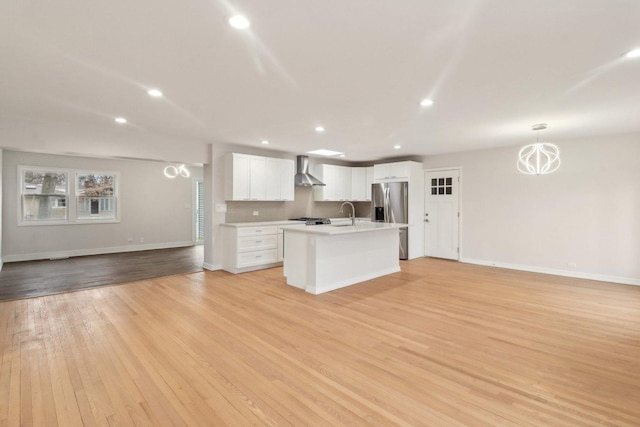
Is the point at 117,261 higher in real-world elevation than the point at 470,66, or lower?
lower

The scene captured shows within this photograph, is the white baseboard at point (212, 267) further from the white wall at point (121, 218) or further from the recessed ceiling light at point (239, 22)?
the recessed ceiling light at point (239, 22)

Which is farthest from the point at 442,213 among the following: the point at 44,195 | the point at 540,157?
the point at 44,195

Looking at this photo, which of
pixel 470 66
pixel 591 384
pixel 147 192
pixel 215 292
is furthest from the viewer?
pixel 147 192

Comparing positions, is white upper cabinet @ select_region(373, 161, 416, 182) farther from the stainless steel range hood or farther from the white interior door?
the stainless steel range hood

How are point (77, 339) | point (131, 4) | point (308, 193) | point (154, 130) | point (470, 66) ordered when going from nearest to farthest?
point (131, 4) → point (470, 66) → point (77, 339) → point (154, 130) → point (308, 193)

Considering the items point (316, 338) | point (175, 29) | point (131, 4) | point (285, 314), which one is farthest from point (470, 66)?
point (285, 314)

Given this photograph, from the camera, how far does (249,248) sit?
6.02 m

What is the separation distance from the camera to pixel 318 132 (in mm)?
5160

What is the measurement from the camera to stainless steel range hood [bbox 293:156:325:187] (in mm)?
7320

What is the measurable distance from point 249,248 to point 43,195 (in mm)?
5396


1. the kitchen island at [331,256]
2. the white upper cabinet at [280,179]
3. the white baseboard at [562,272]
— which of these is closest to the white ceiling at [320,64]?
the kitchen island at [331,256]

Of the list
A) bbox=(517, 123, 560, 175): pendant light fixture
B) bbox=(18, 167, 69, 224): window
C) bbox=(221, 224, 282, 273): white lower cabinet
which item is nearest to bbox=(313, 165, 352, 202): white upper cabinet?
bbox=(221, 224, 282, 273): white lower cabinet

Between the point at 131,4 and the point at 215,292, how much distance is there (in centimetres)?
378

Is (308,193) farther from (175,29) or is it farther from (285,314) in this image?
(175,29)
